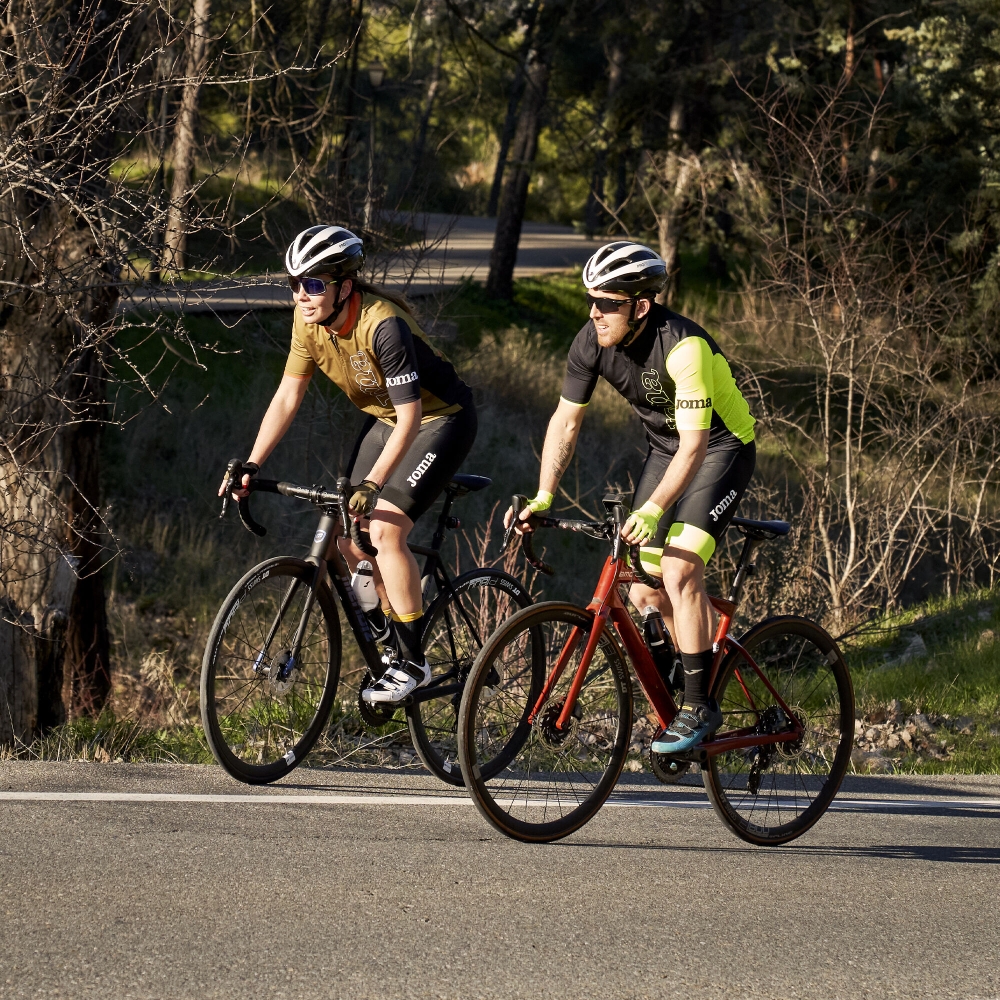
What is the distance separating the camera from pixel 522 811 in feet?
17.0

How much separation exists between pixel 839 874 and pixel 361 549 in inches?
87.7

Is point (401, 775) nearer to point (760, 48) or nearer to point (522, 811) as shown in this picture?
point (522, 811)

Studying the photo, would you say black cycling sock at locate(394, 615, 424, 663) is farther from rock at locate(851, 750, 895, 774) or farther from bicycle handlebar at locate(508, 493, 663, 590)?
rock at locate(851, 750, 895, 774)

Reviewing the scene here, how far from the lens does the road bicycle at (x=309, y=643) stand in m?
5.48

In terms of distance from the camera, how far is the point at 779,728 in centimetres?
576

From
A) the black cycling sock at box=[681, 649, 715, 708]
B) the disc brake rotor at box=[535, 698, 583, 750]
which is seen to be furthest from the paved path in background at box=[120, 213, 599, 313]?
the black cycling sock at box=[681, 649, 715, 708]

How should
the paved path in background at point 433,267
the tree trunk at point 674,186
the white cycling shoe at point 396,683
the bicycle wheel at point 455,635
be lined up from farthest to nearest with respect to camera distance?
the tree trunk at point 674,186
the paved path in background at point 433,267
the bicycle wheel at point 455,635
the white cycling shoe at point 396,683

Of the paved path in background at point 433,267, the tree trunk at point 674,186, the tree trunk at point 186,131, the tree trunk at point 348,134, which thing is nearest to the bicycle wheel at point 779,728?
the paved path in background at point 433,267

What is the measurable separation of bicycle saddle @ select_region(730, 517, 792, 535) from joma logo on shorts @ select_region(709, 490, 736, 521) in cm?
7

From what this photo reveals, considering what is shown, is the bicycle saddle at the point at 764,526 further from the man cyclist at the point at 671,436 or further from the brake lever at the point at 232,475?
the brake lever at the point at 232,475

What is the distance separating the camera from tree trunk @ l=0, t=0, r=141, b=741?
24.6 feet

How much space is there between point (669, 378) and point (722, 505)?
56 centimetres

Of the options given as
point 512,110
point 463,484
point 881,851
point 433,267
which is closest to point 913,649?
point 433,267

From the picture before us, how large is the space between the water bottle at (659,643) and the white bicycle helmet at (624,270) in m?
1.27
